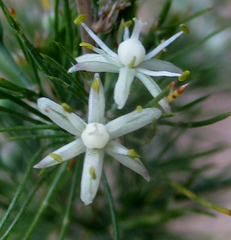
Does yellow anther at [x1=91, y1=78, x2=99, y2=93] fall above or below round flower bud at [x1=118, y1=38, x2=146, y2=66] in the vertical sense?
below

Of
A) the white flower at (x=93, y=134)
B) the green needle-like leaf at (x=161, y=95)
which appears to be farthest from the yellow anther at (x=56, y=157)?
the green needle-like leaf at (x=161, y=95)

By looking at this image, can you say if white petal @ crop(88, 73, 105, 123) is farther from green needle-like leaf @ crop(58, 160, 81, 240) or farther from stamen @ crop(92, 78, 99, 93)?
green needle-like leaf @ crop(58, 160, 81, 240)

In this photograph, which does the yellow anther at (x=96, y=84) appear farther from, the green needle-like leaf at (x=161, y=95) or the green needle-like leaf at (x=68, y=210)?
the green needle-like leaf at (x=68, y=210)

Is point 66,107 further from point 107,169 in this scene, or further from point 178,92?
point 107,169

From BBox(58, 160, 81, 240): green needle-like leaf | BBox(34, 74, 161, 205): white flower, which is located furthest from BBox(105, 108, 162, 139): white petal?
BBox(58, 160, 81, 240): green needle-like leaf

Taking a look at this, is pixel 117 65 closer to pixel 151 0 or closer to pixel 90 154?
pixel 90 154
